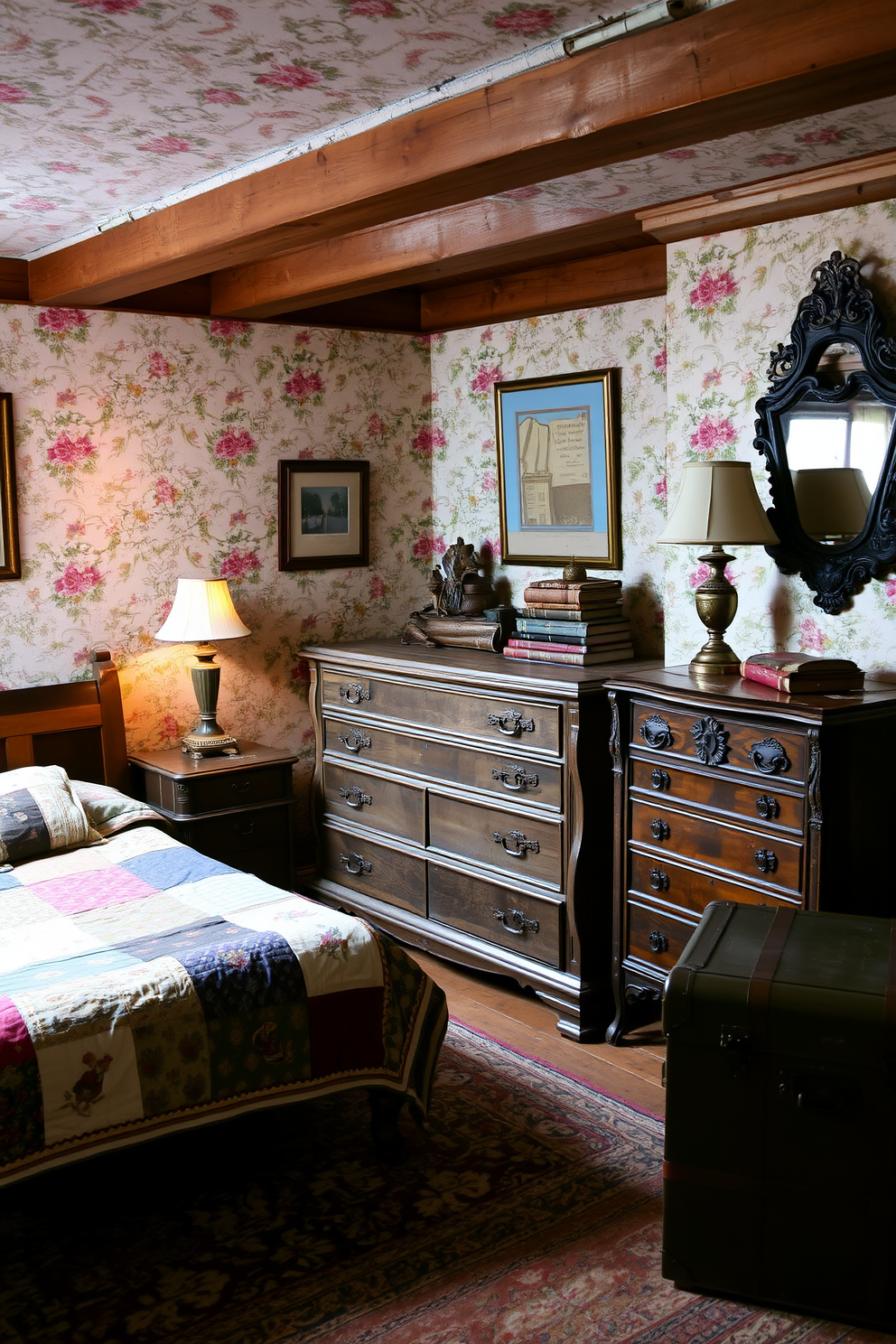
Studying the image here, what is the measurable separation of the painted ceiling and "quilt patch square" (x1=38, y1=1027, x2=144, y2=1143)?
1848mm

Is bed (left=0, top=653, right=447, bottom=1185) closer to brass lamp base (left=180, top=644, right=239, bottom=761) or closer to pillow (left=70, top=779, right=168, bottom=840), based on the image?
pillow (left=70, top=779, right=168, bottom=840)

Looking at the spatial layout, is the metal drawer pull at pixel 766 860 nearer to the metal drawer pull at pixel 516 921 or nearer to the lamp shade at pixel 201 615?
the metal drawer pull at pixel 516 921

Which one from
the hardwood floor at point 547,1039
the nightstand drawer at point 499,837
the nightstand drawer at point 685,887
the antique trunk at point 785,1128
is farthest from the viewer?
the nightstand drawer at point 499,837

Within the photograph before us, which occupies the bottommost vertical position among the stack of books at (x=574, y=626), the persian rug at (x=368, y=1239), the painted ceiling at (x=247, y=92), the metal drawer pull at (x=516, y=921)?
the persian rug at (x=368, y=1239)

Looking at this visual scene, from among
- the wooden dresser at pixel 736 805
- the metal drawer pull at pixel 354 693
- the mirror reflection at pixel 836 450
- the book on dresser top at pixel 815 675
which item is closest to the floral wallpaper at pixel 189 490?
the metal drawer pull at pixel 354 693

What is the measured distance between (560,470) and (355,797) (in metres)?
1.44

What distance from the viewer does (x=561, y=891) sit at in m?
3.48

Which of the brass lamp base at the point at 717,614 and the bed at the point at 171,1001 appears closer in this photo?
the bed at the point at 171,1001

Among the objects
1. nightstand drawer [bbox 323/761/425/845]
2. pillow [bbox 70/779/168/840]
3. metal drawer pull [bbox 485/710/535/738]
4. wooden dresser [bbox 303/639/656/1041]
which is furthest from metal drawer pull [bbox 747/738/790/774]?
pillow [bbox 70/779/168/840]

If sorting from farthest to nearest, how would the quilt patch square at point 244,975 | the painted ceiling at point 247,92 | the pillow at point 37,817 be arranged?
the pillow at point 37,817
the quilt patch square at point 244,975
the painted ceiling at point 247,92

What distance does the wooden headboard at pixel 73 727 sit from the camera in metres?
3.94

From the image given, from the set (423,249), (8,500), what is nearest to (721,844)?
(423,249)

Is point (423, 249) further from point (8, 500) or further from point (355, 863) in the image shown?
point (355, 863)

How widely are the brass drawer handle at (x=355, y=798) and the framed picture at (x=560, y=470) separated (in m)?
1.07
